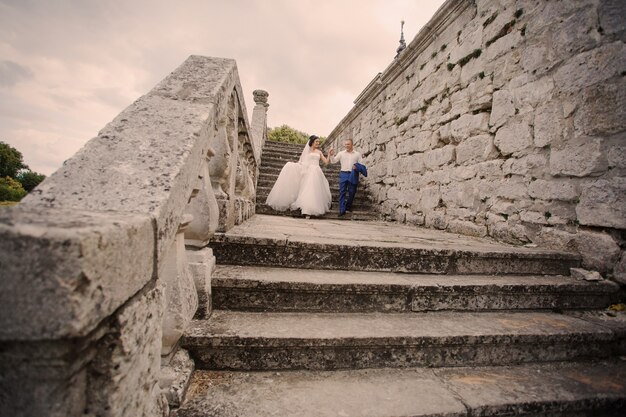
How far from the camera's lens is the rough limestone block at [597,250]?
2.36 m

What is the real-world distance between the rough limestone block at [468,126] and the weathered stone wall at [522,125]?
0.05 feet

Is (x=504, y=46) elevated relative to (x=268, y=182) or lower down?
elevated

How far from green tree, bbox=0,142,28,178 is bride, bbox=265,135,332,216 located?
514 inches

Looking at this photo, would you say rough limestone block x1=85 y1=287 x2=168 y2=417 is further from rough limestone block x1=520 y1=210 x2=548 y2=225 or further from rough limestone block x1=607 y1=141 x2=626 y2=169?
rough limestone block x1=520 y1=210 x2=548 y2=225

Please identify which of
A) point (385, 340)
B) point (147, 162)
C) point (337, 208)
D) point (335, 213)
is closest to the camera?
point (147, 162)

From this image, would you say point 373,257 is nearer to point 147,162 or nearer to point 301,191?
point 147,162

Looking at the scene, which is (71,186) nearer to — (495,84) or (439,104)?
(495,84)

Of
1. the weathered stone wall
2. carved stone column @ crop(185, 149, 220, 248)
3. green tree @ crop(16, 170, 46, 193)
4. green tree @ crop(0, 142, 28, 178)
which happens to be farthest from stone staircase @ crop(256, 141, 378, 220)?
green tree @ crop(0, 142, 28, 178)

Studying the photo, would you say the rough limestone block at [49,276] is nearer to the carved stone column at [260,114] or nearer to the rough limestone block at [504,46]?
the rough limestone block at [504,46]

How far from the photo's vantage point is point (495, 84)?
3658 millimetres

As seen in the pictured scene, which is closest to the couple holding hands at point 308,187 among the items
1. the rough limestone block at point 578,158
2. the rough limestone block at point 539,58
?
the rough limestone block at point 539,58

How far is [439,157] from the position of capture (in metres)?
4.70

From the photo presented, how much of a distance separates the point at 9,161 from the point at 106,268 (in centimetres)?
1687

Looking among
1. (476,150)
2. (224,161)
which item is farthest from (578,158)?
(224,161)
